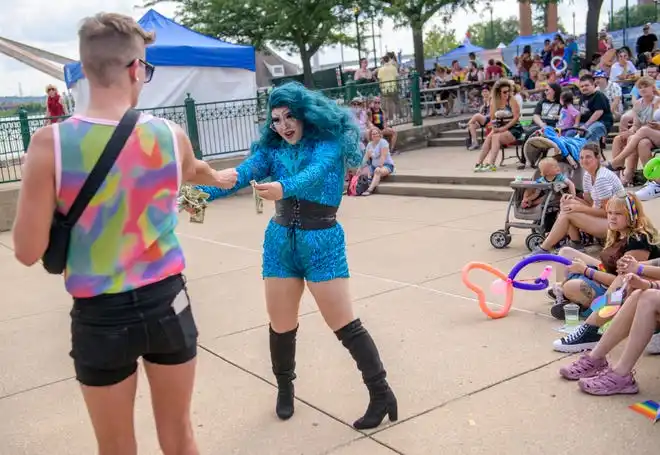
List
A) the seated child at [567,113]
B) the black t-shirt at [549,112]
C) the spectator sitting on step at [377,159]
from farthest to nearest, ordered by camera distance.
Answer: the spectator sitting on step at [377,159] → the black t-shirt at [549,112] → the seated child at [567,113]

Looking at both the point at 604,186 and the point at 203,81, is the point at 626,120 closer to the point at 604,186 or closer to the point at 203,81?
the point at 604,186

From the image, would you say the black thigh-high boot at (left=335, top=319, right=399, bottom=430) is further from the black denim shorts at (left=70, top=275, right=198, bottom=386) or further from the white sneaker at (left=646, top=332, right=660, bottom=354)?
the white sneaker at (left=646, top=332, right=660, bottom=354)

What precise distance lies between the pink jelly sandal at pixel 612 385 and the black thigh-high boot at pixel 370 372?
107cm

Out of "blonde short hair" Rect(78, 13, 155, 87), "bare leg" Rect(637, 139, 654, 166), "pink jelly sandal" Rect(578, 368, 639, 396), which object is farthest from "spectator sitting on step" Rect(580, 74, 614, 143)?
"blonde short hair" Rect(78, 13, 155, 87)

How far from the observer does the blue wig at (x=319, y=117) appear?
11.6 ft

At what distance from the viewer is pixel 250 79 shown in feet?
51.3

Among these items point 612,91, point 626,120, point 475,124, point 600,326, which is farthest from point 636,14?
point 600,326

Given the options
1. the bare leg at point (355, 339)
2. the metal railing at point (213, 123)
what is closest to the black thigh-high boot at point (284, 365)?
the bare leg at point (355, 339)

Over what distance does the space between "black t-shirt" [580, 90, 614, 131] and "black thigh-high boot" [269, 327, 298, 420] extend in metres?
8.90

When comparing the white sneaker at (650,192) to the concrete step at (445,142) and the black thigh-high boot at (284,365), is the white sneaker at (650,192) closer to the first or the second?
the black thigh-high boot at (284,365)

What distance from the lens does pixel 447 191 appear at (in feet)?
37.6

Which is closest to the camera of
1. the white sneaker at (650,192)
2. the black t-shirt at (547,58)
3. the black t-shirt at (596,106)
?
the white sneaker at (650,192)

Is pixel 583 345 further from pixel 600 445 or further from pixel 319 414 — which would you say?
pixel 319 414

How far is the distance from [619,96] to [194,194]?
11.6 metres
